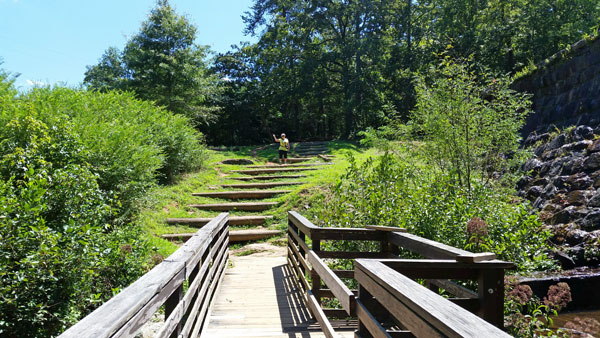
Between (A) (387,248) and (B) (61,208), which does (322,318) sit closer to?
(A) (387,248)

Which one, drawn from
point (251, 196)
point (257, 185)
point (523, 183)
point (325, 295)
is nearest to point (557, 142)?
point (523, 183)

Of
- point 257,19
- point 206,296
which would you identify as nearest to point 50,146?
point 206,296

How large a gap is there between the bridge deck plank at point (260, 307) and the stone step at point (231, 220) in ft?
9.27

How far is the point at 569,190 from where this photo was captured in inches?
378

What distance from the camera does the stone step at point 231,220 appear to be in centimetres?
1015

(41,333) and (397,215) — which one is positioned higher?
(397,215)

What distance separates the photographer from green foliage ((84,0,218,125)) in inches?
878

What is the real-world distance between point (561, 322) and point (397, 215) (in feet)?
8.83

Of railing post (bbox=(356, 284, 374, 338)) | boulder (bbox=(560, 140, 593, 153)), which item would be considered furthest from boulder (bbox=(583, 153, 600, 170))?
railing post (bbox=(356, 284, 374, 338))

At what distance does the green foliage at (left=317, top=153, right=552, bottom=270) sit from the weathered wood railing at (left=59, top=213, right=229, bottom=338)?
104 inches

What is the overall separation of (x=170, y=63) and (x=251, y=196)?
1260cm

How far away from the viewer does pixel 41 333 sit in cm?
425

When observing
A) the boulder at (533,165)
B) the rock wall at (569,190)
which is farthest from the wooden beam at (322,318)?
the boulder at (533,165)

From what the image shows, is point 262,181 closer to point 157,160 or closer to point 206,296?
point 157,160
